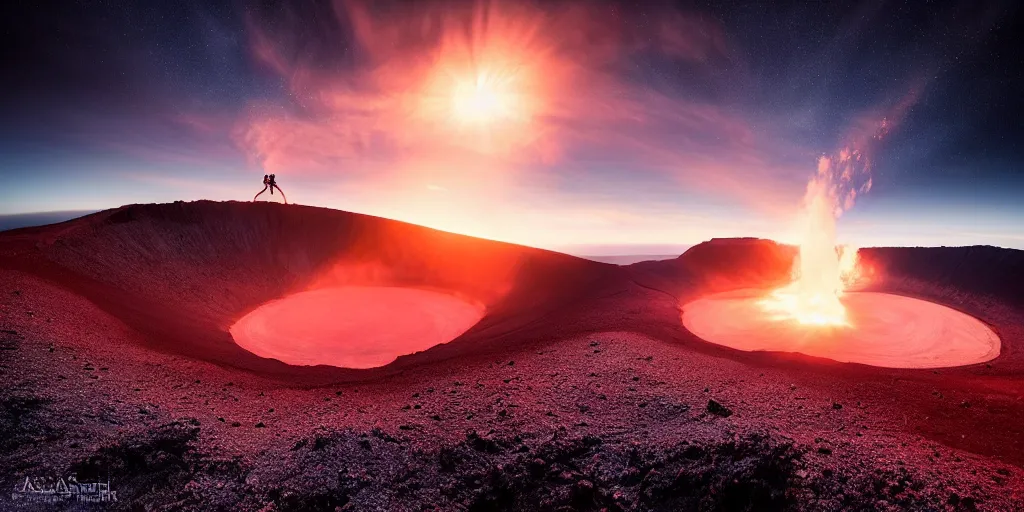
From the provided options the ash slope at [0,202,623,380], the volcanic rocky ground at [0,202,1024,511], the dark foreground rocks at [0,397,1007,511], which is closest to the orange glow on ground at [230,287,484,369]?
the ash slope at [0,202,623,380]

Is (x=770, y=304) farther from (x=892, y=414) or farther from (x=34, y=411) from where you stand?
(x=34, y=411)

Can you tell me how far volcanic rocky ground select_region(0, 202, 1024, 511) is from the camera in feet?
31.8

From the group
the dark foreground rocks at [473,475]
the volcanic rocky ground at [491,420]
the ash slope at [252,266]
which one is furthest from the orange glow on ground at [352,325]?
the dark foreground rocks at [473,475]

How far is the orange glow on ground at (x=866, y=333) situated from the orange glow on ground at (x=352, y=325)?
20.7 meters

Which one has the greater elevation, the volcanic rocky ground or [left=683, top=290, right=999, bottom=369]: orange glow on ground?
[left=683, top=290, right=999, bottom=369]: orange glow on ground

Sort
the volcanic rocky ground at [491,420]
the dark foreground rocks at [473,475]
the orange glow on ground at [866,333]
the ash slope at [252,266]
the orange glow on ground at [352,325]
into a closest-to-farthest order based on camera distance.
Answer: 1. the dark foreground rocks at [473,475]
2. the volcanic rocky ground at [491,420]
3. the ash slope at [252,266]
4. the orange glow on ground at [866,333]
5. the orange glow on ground at [352,325]

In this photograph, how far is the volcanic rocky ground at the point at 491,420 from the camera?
9703 mm

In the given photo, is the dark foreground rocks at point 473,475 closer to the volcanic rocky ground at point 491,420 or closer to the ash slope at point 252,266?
the volcanic rocky ground at point 491,420

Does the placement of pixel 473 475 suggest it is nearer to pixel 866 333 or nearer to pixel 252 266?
pixel 866 333

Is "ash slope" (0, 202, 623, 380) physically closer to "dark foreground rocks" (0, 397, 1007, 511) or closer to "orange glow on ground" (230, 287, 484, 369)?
"orange glow on ground" (230, 287, 484, 369)

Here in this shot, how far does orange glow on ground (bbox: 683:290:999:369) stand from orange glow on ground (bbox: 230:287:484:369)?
20713 millimetres

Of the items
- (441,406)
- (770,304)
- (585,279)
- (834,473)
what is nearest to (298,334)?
(441,406)

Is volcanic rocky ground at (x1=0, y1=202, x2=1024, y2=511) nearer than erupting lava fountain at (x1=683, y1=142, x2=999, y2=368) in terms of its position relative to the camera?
Yes

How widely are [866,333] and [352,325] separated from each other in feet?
133
